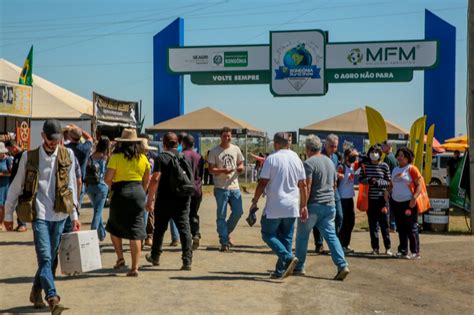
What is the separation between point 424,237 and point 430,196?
4.01ft

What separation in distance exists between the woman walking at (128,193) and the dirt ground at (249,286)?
0.52 metres

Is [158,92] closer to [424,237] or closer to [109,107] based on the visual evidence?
[109,107]

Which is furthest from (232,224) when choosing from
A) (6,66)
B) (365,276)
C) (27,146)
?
(6,66)

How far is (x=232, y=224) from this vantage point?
1198 centimetres

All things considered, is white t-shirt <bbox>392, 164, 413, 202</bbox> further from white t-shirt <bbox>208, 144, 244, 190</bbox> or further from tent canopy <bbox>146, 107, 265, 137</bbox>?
tent canopy <bbox>146, 107, 265, 137</bbox>

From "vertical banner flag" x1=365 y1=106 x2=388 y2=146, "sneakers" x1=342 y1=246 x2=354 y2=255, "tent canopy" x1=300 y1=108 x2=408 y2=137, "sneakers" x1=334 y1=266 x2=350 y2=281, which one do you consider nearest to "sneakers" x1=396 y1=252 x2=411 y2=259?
"sneakers" x1=342 y1=246 x2=354 y2=255

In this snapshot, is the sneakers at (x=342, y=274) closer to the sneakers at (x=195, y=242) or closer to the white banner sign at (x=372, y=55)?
the sneakers at (x=195, y=242)

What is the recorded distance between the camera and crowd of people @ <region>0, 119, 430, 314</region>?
7.10 m

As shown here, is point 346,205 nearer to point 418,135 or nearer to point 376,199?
point 376,199

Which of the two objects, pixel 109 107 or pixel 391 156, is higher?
pixel 109 107

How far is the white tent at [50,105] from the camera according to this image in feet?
98.6

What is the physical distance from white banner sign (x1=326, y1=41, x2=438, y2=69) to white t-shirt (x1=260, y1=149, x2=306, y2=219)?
72.3 ft

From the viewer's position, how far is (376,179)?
38.6ft

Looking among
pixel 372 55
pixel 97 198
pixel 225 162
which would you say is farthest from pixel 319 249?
pixel 372 55
